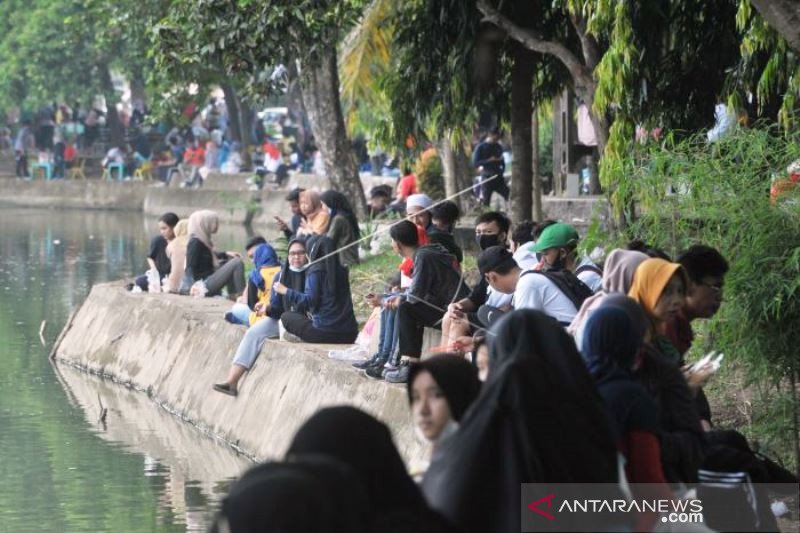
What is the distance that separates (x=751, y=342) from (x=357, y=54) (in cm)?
1459

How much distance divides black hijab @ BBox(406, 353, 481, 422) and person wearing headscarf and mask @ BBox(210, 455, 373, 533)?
1598mm

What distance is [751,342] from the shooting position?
9.95m

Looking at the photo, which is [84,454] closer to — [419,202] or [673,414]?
[419,202]

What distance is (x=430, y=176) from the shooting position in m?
29.7

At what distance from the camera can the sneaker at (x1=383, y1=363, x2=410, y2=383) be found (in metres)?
12.3

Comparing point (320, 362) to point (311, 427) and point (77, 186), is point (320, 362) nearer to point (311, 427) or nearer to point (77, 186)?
point (311, 427)

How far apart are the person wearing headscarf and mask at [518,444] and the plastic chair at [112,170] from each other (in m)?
44.7

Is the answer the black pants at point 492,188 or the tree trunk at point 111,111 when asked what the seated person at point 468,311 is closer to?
the black pants at point 492,188

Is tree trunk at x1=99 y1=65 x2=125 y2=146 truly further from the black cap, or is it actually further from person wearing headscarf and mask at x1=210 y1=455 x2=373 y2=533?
person wearing headscarf and mask at x1=210 y1=455 x2=373 y2=533

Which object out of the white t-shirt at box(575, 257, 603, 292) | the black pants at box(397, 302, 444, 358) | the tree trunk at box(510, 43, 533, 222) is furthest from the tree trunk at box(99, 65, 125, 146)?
the white t-shirt at box(575, 257, 603, 292)

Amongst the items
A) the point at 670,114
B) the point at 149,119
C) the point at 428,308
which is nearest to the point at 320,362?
the point at 428,308

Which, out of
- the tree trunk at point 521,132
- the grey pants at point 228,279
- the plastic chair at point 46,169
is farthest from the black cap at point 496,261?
the plastic chair at point 46,169

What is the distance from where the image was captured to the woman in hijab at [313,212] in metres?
16.7

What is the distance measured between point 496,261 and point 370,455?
605cm
